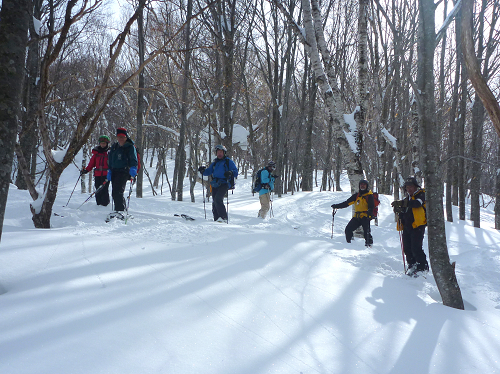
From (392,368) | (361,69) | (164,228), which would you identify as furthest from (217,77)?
(392,368)

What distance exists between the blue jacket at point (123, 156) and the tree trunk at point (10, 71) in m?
3.70

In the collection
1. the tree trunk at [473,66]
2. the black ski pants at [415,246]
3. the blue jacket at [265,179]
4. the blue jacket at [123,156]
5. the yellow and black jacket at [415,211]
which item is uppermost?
the tree trunk at [473,66]

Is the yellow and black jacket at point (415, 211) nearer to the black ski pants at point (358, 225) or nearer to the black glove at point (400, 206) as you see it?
the black glove at point (400, 206)

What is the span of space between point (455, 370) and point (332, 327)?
0.83m

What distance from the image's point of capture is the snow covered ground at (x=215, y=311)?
1785 millimetres

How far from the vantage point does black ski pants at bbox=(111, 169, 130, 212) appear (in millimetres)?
5855

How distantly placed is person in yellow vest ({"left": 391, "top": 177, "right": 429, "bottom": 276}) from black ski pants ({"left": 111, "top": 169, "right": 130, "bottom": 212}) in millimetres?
4939

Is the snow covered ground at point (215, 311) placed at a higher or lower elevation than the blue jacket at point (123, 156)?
lower

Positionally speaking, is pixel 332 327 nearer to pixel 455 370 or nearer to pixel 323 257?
pixel 455 370

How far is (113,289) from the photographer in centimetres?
245

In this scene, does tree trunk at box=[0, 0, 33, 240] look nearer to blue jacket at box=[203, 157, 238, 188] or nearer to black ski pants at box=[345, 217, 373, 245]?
blue jacket at box=[203, 157, 238, 188]

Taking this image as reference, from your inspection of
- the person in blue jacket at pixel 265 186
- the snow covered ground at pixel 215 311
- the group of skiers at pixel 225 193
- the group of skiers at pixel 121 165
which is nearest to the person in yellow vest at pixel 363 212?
the group of skiers at pixel 225 193

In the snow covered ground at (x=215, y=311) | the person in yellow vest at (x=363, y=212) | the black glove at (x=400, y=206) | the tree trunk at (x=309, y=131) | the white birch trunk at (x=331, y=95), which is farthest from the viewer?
the tree trunk at (x=309, y=131)

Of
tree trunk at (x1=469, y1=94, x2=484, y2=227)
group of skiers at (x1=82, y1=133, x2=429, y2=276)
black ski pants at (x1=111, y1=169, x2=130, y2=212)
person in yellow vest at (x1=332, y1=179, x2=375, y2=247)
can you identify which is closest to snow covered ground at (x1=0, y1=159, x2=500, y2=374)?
group of skiers at (x1=82, y1=133, x2=429, y2=276)
